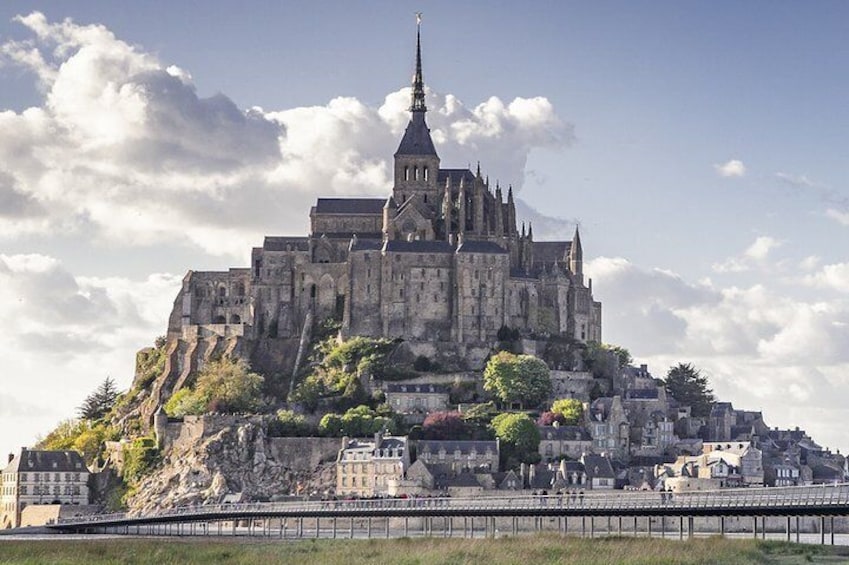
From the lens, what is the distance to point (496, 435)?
429ft

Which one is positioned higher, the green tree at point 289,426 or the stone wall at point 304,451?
the green tree at point 289,426

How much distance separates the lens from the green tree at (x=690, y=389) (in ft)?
488

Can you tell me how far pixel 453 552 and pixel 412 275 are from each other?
6661 cm

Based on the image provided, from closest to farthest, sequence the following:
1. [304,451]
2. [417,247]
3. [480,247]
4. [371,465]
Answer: [371,465] → [304,451] → [480,247] → [417,247]

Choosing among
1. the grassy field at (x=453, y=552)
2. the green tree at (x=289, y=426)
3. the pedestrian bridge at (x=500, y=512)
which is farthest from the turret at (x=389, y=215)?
the grassy field at (x=453, y=552)

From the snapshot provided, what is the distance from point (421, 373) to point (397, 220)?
14.8 m

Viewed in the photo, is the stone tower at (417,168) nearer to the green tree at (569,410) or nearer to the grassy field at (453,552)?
the green tree at (569,410)

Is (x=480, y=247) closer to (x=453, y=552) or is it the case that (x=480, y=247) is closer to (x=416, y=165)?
(x=416, y=165)

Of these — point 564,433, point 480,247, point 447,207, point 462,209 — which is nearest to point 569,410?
point 564,433

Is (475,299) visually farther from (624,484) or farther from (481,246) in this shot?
(624,484)

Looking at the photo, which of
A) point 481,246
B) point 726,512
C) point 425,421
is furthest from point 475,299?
point 726,512

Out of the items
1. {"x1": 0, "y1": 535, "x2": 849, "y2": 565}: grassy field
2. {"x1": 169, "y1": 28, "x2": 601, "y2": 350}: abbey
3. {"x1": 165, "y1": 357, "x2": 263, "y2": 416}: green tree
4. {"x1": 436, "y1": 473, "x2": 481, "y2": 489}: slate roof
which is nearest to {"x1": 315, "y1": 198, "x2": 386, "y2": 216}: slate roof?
{"x1": 169, "y1": 28, "x2": 601, "y2": 350}: abbey

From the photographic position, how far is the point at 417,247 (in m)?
144

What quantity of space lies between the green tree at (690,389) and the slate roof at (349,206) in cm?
2600
